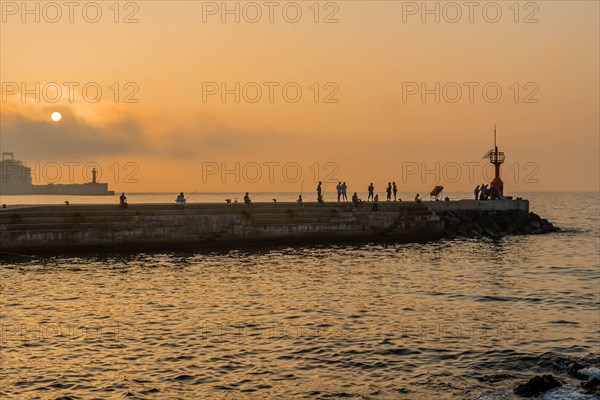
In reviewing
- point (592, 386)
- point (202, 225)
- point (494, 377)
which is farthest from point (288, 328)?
point (202, 225)

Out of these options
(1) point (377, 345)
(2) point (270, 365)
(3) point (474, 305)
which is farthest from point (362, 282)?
(2) point (270, 365)

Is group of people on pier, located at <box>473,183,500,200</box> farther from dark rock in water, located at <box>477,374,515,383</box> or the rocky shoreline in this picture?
dark rock in water, located at <box>477,374,515,383</box>

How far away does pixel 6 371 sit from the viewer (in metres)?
14.9

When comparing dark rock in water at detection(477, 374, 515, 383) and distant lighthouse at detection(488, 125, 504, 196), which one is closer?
dark rock in water at detection(477, 374, 515, 383)

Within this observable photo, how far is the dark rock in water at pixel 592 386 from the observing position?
1338cm

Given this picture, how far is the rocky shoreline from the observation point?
180ft

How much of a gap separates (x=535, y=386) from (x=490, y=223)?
45.7 m

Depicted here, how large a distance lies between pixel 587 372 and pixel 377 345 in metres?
5.54

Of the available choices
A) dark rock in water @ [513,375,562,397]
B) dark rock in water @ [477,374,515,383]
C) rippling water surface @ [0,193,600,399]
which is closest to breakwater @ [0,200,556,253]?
rippling water surface @ [0,193,600,399]

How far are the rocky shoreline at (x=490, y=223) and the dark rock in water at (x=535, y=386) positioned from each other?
4045 centimetres

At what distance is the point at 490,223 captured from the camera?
57406 millimetres

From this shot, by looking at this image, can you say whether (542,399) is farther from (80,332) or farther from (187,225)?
(187,225)

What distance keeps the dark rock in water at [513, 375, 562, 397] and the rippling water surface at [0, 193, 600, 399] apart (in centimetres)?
24

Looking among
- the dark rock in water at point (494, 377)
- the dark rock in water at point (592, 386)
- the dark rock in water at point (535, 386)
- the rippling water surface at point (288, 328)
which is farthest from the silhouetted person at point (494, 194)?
the dark rock in water at point (535, 386)
